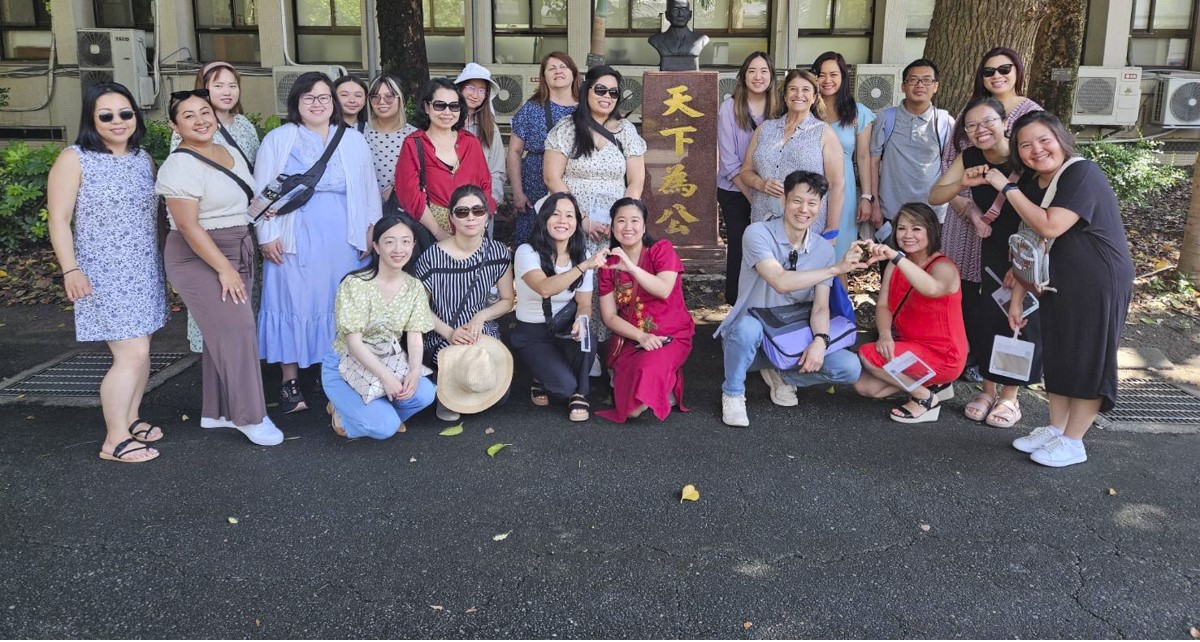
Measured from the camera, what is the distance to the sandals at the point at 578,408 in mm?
4414

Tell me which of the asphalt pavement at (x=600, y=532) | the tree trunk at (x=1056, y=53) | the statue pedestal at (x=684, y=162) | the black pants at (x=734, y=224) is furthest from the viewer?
the tree trunk at (x=1056, y=53)

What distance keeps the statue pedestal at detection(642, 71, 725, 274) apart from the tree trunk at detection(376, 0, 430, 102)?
2.98 metres

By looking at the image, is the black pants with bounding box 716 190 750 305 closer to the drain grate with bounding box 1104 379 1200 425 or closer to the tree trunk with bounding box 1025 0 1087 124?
the drain grate with bounding box 1104 379 1200 425

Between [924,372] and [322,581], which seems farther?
[924,372]

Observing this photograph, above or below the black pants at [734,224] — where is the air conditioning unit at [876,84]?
above

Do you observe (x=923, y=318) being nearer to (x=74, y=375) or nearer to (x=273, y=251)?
(x=273, y=251)

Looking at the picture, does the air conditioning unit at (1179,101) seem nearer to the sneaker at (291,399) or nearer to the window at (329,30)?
the window at (329,30)

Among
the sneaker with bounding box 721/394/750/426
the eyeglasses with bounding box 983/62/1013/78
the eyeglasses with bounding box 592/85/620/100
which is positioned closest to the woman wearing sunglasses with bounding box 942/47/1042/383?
the eyeglasses with bounding box 983/62/1013/78

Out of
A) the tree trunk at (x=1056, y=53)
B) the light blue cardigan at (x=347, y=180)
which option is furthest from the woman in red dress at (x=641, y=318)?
the tree trunk at (x=1056, y=53)

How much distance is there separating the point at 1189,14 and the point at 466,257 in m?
12.7

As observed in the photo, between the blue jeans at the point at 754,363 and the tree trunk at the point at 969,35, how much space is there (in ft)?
8.73

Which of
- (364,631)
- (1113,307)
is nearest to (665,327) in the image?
(1113,307)

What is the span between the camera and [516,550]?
314 cm

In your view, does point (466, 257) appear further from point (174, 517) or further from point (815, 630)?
point (815, 630)
